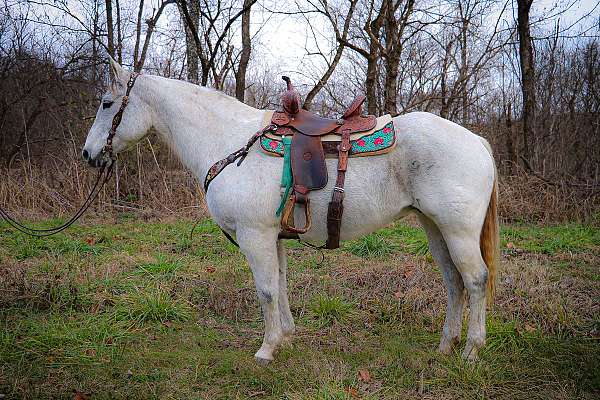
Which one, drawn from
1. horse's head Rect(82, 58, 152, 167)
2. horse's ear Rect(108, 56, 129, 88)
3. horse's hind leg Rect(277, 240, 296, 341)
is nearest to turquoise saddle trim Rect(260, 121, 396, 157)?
horse's hind leg Rect(277, 240, 296, 341)

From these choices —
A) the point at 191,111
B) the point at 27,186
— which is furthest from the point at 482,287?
the point at 27,186

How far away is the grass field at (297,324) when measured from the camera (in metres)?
2.83

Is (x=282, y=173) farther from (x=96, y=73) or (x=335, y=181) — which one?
(x=96, y=73)

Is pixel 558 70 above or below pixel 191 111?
above

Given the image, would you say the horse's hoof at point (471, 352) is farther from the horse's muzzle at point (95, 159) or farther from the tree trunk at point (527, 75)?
the tree trunk at point (527, 75)

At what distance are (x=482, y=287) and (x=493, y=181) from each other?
75 cm

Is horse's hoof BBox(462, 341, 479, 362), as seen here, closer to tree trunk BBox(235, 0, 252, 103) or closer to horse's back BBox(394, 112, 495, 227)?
horse's back BBox(394, 112, 495, 227)

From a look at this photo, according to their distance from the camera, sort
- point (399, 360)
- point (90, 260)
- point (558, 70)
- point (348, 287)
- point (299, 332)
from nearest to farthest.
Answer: point (399, 360) → point (299, 332) → point (348, 287) → point (90, 260) → point (558, 70)

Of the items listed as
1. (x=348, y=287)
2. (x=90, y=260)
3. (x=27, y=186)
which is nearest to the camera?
(x=348, y=287)

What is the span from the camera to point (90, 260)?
209 inches

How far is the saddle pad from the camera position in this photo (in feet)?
9.59

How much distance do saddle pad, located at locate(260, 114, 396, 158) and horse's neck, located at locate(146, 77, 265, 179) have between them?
26 cm

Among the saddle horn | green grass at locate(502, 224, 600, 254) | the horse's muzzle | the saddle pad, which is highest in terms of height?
the saddle horn

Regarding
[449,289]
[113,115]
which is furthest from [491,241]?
[113,115]
